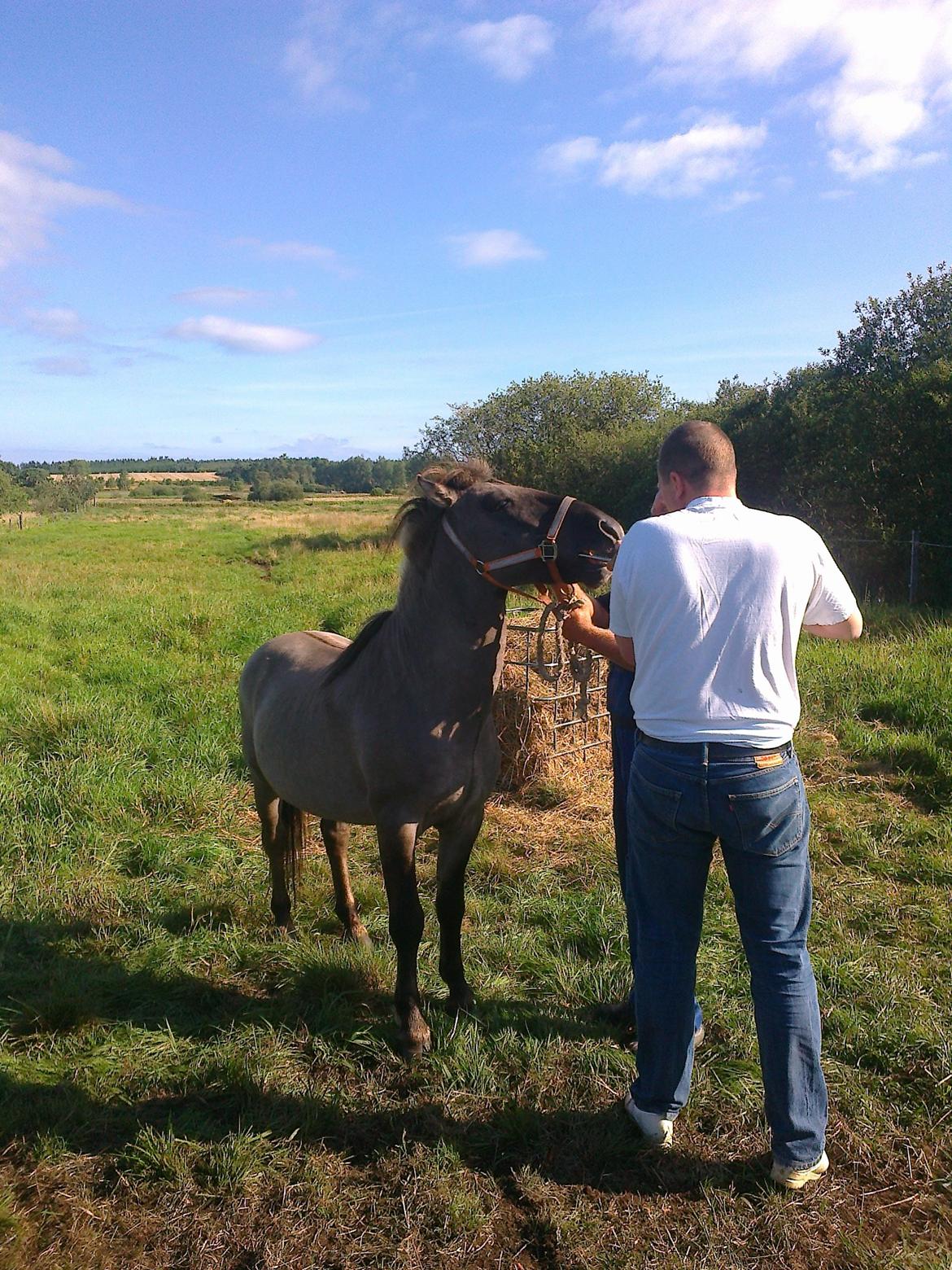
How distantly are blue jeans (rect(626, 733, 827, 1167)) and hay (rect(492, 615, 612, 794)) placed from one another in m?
3.50

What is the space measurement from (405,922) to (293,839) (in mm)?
1369

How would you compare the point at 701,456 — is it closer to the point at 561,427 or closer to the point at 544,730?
the point at 544,730

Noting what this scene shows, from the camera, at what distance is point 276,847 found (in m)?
4.52

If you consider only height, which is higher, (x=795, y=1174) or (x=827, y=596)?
(x=827, y=596)

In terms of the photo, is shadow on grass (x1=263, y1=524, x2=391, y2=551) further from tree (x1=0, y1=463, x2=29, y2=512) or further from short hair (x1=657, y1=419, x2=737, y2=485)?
tree (x1=0, y1=463, x2=29, y2=512)

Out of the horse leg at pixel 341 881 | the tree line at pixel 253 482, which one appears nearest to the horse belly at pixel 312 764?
the horse leg at pixel 341 881

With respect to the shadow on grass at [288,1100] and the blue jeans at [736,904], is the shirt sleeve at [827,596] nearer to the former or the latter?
the blue jeans at [736,904]

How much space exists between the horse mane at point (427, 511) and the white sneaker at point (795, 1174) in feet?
8.44

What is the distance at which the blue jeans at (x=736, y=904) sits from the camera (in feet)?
7.84

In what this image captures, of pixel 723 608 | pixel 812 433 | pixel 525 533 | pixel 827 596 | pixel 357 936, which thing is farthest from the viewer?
pixel 812 433

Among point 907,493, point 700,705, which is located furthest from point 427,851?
point 907,493

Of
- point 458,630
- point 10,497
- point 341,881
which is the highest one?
point 10,497

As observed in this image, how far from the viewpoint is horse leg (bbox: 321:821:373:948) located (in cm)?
430

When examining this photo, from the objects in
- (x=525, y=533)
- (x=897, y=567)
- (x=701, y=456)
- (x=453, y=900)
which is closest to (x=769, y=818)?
(x=701, y=456)
